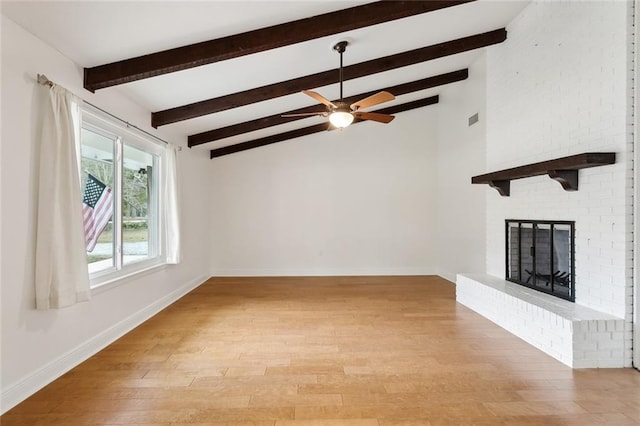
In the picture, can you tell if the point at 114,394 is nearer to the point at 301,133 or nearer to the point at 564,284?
the point at 564,284

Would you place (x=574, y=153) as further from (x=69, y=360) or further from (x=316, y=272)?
(x=69, y=360)

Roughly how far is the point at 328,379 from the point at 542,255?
9.20 feet

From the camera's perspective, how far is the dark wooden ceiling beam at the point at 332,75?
12.7ft

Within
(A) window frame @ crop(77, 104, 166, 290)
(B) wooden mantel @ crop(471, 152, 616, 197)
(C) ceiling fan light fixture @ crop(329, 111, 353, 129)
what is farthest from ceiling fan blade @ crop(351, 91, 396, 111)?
(A) window frame @ crop(77, 104, 166, 290)

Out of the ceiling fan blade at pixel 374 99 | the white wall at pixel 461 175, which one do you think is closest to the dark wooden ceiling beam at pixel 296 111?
the white wall at pixel 461 175

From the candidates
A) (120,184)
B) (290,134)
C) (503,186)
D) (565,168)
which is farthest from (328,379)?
(290,134)

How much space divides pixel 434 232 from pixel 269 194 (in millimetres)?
3483

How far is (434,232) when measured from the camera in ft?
20.9

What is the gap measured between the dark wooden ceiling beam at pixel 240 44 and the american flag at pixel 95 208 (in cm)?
96

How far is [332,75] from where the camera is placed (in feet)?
12.7

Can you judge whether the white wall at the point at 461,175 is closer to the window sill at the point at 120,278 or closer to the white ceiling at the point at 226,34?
the white ceiling at the point at 226,34

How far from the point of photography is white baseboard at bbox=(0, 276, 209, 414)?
2072mm

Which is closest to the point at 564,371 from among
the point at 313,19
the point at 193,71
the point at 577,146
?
the point at 577,146

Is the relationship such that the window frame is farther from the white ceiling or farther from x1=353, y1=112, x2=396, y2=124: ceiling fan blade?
x1=353, y1=112, x2=396, y2=124: ceiling fan blade
